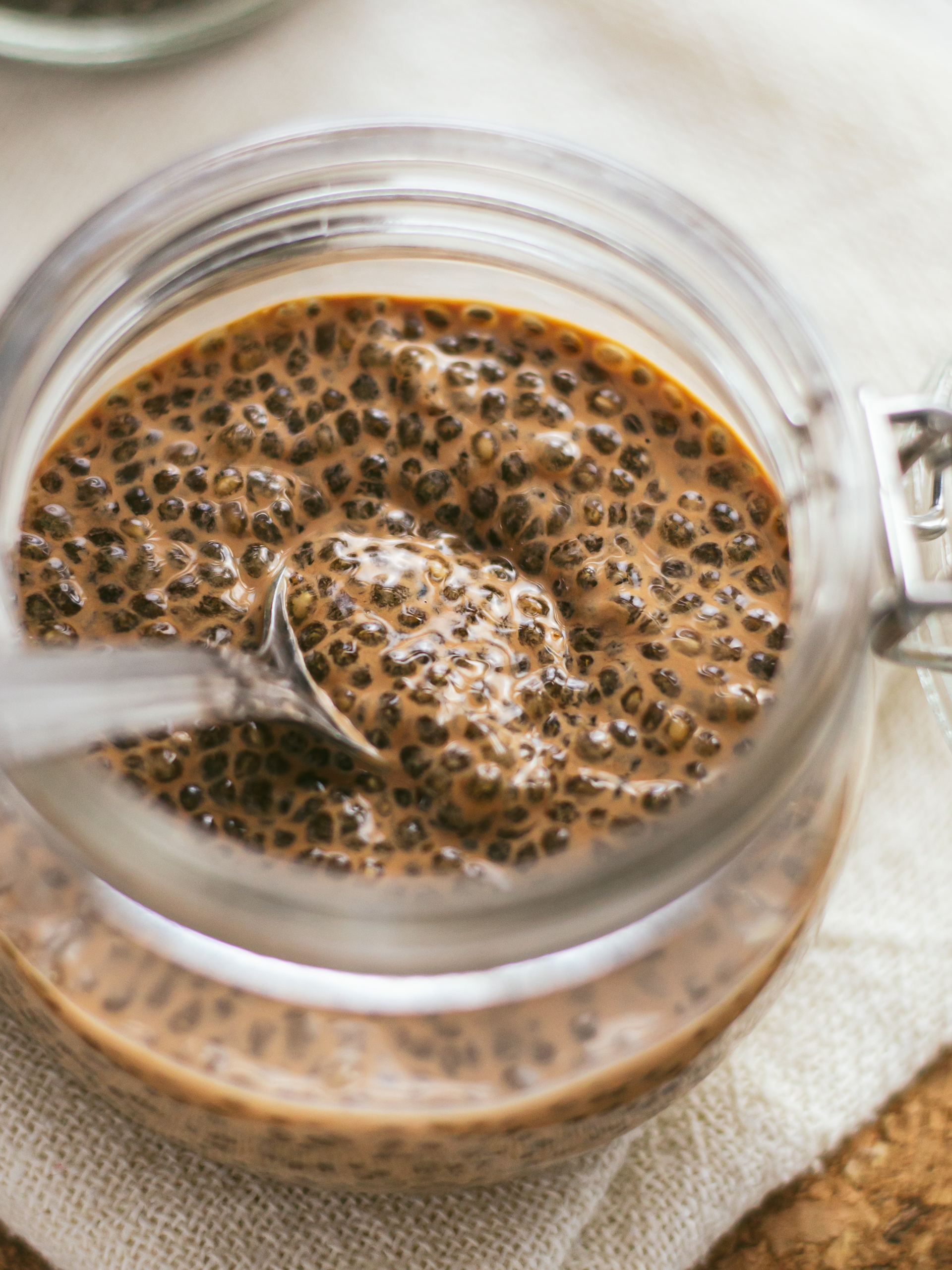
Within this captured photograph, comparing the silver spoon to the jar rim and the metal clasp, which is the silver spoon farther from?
the metal clasp

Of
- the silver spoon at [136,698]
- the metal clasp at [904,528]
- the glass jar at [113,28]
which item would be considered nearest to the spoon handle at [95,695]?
the silver spoon at [136,698]

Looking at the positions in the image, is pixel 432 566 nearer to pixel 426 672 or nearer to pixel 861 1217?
pixel 426 672

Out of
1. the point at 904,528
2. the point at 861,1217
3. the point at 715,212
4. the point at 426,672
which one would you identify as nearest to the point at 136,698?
the point at 426,672

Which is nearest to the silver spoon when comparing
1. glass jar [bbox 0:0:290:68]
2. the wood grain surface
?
the wood grain surface

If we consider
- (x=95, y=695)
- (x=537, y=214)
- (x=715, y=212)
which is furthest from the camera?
(x=715, y=212)

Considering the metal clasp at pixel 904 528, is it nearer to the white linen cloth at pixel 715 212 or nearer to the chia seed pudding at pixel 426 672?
the chia seed pudding at pixel 426 672

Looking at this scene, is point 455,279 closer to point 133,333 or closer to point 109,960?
point 133,333
